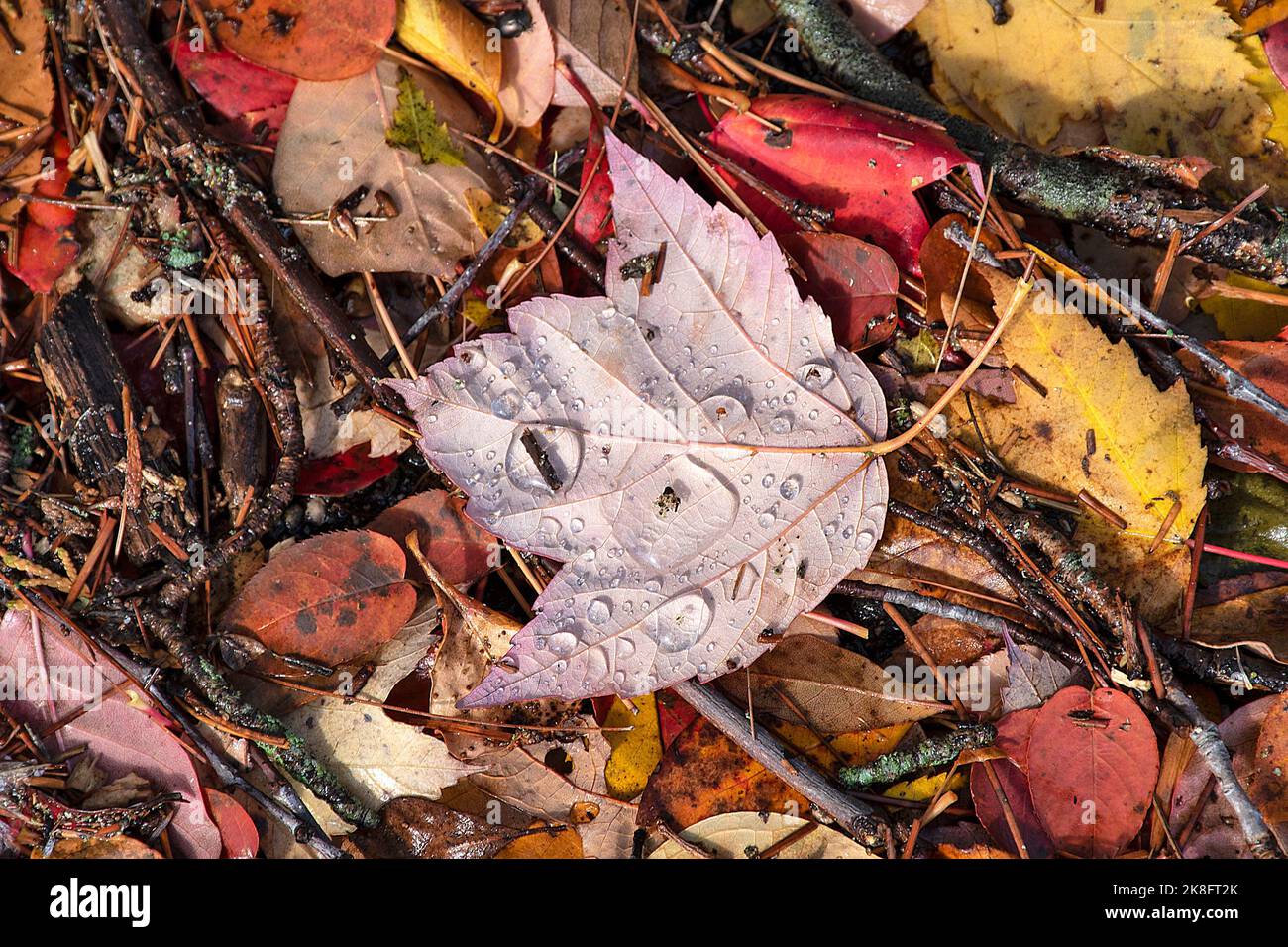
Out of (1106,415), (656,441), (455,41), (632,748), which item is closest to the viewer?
(656,441)

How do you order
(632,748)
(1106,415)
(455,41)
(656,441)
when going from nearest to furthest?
(656,441) → (1106,415) → (455,41) → (632,748)

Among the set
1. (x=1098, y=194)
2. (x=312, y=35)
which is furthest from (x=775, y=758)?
(x=312, y=35)

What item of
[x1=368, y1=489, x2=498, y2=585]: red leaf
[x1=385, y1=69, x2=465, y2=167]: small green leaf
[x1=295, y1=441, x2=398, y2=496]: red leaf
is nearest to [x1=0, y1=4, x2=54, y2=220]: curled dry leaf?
[x1=385, y1=69, x2=465, y2=167]: small green leaf

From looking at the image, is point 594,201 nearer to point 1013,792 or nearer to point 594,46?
point 594,46

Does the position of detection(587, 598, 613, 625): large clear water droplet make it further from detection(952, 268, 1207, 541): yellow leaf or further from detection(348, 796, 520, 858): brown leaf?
detection(952, 268, 1207, 541): yellow leaf

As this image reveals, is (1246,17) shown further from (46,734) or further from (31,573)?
(46,734)

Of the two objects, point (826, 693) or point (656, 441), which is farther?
point (826, 693)
